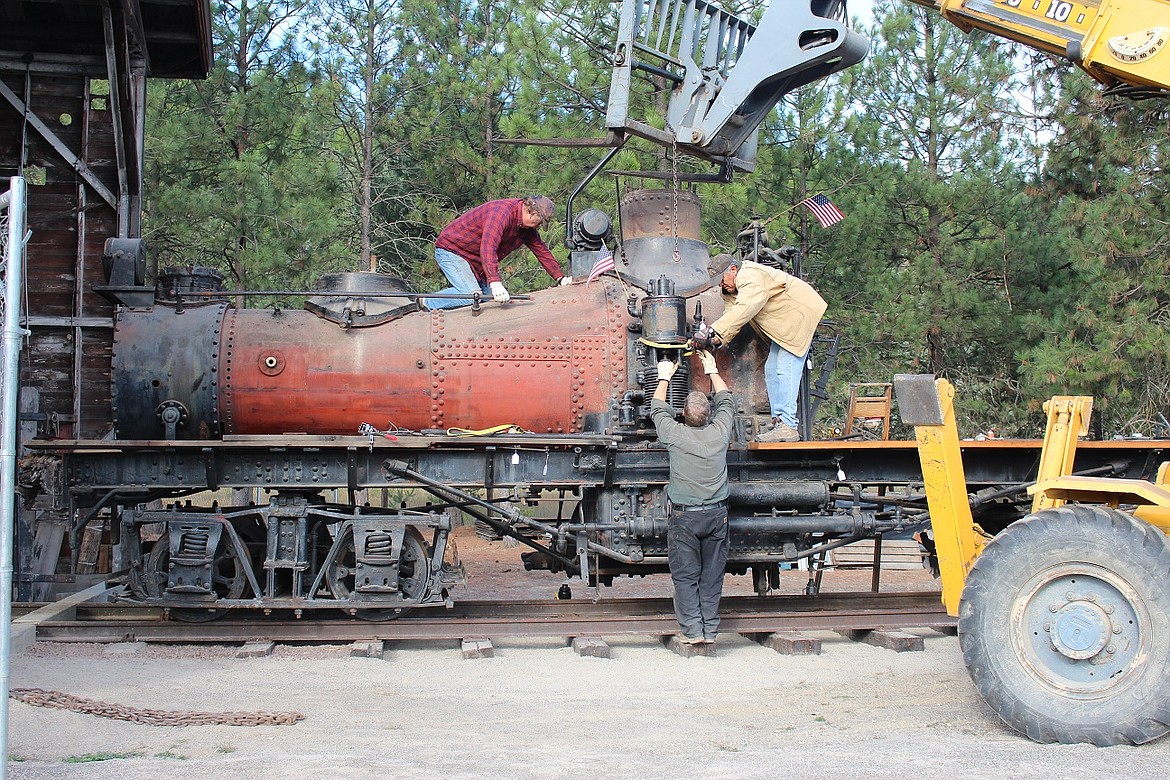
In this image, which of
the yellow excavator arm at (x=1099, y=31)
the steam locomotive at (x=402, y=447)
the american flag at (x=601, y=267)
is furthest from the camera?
the american flag at (x=601, y=267)

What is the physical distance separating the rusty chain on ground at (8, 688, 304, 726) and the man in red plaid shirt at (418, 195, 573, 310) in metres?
4.08

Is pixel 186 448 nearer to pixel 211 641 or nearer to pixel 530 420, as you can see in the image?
pixel 211 641

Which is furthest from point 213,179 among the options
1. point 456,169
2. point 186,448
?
point 186,448

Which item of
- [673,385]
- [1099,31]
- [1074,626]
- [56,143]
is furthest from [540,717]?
[56,143]

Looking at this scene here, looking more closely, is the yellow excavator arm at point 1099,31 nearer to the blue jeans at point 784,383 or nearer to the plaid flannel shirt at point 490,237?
the blue jeans at point 784,383

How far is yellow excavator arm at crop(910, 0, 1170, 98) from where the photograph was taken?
7.78m

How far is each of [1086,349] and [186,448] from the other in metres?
11.5

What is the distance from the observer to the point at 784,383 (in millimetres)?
8906

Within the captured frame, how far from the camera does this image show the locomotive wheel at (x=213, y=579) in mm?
8320

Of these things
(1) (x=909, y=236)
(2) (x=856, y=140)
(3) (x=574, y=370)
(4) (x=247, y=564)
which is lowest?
(4) (x=247, y=564)

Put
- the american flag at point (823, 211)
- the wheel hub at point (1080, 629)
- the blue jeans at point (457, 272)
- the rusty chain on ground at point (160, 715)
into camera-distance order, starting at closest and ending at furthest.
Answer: the wheel hub at point (1080, 629), the rusty chain on ground at point (160, 715), the blue jeans at point (457, 272), the american flag at point (823, 211)

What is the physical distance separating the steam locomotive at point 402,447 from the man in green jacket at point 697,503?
1.25ft

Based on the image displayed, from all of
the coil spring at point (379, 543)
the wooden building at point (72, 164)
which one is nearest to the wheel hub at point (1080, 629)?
the coil spring at point (379, 543)

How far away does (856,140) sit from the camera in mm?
17016
